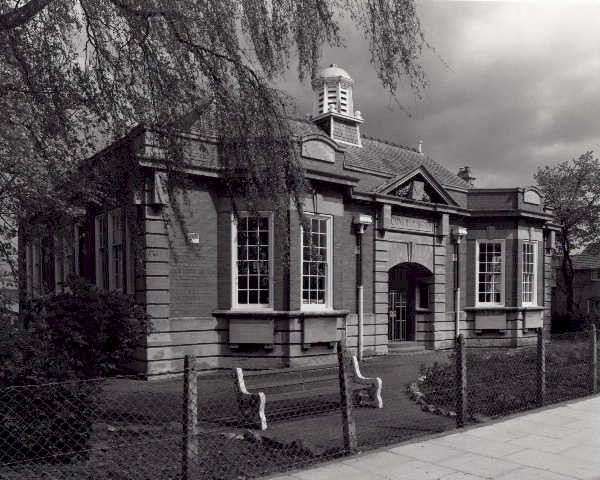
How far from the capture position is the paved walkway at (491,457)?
17.3 ft

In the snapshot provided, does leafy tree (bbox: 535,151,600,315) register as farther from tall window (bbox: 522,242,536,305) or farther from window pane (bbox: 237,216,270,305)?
window pane (bbox: 237,216,270,305)

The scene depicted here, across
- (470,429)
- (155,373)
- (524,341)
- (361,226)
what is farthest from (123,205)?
(524,341)

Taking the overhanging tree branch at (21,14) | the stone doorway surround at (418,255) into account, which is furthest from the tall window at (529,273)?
the overhanging tree branch at (21,14)

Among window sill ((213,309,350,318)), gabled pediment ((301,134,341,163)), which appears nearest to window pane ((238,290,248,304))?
window sill ((213,309,350,318))

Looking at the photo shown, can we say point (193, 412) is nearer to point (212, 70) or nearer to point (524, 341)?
point (212, 70)

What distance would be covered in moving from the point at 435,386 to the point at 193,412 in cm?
645

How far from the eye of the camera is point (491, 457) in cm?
582

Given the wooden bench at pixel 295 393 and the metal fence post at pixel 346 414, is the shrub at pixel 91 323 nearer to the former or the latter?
the wooden bench at pixel 295 393

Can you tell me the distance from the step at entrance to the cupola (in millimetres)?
6838

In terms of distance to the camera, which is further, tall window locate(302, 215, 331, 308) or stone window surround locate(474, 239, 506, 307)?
stone window surround locate(474, 239, 506, 307)

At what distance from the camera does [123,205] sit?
603 centimetres

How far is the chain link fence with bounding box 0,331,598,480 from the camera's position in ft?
16.9

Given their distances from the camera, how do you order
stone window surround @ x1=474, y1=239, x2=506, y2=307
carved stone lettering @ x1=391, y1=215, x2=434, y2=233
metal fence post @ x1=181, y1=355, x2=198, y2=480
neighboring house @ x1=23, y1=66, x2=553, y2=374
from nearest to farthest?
1. metal fence post @ x1=181, y1=355, x2=198, y2=480
2. neighboring house @ x1=23, y1=66, x2=553, y2=374
3. carved stone lettering @ x1=391, y1=215, x2=434, y2=233
4. stone window surround @ x1=474, y1=239, x2=506, y2=307

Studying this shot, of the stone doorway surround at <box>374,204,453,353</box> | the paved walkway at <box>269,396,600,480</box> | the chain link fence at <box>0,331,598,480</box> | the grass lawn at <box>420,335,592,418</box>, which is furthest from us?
the stone doorway surround at <box>374,204,453,353</box>
